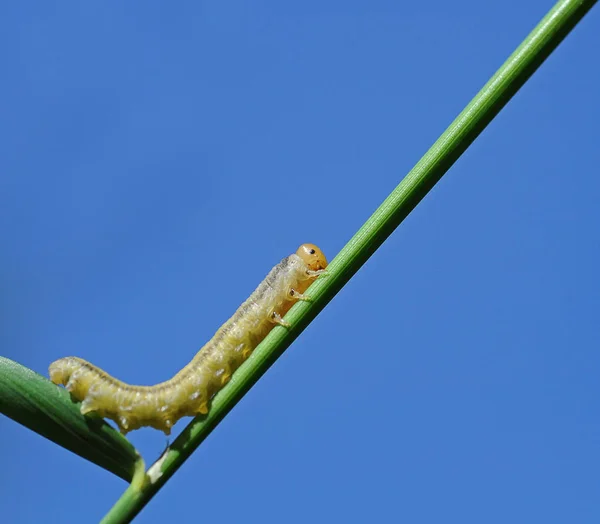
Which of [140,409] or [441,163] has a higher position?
[441,163]

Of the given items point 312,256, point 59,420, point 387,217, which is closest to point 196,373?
point 312,256

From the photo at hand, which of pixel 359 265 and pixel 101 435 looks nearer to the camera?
pixel 359 265

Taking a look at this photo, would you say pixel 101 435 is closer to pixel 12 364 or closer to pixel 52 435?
pixel 52 435

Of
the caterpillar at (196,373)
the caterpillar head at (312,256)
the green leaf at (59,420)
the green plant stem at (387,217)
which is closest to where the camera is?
the green plant stem at (387,217)

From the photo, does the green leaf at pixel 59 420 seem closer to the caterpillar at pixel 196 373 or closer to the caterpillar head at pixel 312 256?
the caterpillar at pixel 196 373

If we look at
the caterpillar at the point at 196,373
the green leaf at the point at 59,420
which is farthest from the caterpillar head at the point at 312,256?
the green leaf at the point at 59,420

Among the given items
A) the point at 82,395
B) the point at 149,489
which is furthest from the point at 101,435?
the point at 82,395

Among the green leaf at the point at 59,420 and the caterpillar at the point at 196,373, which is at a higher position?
the caterpillar at the point at 196,373

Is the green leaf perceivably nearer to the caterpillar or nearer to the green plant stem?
the green plant stem
